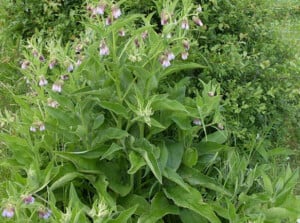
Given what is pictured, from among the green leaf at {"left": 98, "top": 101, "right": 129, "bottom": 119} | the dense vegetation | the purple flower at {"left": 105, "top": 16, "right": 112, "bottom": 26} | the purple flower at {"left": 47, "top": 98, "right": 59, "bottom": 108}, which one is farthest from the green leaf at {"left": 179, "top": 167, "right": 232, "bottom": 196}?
the purple flower at {"left": 105, "top": 16, "right": 112, "bottom": 26}

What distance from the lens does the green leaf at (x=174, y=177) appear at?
102 inches

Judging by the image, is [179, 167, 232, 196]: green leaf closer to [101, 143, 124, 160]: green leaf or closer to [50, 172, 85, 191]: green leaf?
[101, 143, 124, 160]: green leaf

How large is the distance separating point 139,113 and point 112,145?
238 millimetres

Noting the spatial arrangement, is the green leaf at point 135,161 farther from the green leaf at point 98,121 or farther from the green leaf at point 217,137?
the green leaf at point 217,137

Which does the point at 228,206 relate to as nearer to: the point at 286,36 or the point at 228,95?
the point at 228,95

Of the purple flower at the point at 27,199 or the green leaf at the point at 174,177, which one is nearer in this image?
the purple flower at the point at 27,199

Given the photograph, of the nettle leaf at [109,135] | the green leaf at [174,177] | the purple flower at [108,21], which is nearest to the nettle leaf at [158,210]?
the green leaf at [174,177]

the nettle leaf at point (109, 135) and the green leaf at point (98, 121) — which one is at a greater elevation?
the green leaf at point (98, 121)

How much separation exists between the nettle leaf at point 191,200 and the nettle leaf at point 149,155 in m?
0.22

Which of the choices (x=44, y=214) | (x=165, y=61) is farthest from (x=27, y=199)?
(x=165, y=61)

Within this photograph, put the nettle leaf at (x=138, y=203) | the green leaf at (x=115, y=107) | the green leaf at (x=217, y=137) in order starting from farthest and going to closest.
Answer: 1. the green leaf at (x=217, y=137)
2. the nettle leaf at (x=138, y=203)
3. the green leaf at (x=115, y=107)

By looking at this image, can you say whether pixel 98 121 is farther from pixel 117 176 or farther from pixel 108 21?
pixel 108 21

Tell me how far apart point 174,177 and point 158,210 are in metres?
0.19

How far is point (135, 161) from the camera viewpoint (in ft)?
8.29
